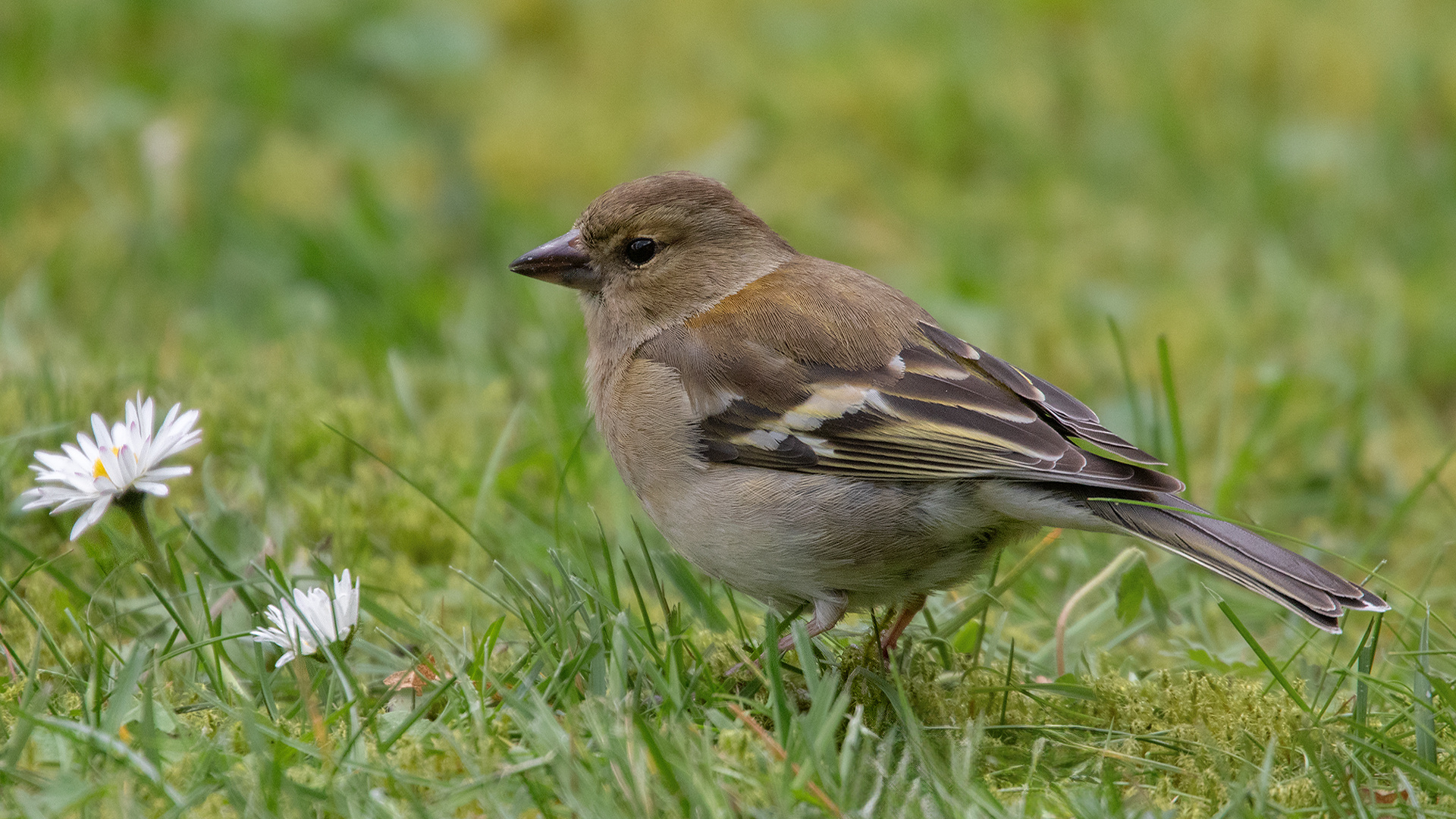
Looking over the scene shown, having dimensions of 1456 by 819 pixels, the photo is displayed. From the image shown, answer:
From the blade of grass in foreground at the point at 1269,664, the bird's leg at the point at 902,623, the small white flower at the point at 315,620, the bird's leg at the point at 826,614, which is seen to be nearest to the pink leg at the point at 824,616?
the bird's leg at the point at 826,614

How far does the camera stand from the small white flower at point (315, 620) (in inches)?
114

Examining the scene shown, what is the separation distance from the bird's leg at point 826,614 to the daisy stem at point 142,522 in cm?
136

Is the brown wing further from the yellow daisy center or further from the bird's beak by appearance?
the yellow daisy center

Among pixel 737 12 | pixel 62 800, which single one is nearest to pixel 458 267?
pixel 737 12

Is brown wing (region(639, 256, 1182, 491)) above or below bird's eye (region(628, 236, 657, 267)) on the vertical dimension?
below

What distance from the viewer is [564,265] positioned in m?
4.11

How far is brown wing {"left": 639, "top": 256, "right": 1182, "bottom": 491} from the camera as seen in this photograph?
3.28m

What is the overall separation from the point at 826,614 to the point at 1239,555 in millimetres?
927

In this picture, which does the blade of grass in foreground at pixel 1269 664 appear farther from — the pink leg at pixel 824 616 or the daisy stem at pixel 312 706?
the daisy stem at pixel 312 706

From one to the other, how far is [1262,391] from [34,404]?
13.1 ft

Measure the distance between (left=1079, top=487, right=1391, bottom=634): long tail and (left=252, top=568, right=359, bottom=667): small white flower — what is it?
5.20 feet

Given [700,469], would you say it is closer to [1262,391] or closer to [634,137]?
[1262,391]

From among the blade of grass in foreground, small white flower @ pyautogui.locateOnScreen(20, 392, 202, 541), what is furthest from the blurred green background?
the blade of grass in foreground

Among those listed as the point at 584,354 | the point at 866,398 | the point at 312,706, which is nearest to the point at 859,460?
the point at 866,398
